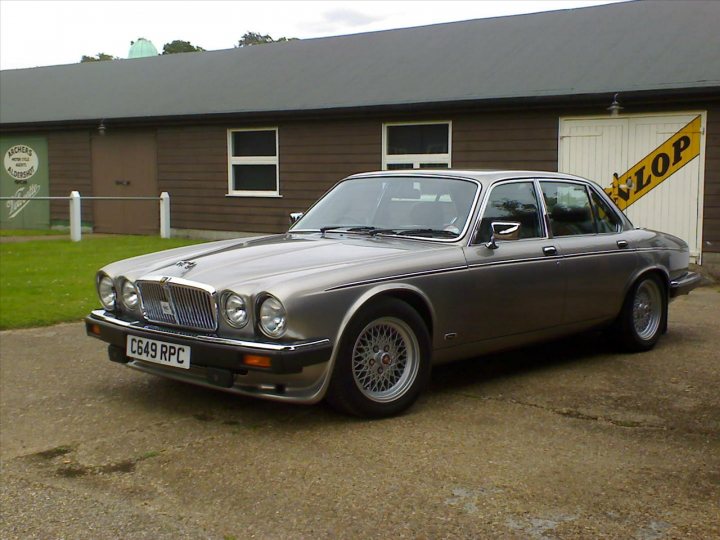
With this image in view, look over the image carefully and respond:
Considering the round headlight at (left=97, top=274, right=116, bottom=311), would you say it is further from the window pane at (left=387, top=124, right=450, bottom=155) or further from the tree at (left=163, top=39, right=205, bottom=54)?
the tree at (left=163, top=39, right=205, bottom=54)

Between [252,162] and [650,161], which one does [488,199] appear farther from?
[252,162]

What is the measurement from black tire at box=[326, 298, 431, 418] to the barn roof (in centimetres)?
836

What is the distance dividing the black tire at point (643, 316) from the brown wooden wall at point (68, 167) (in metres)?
15.4

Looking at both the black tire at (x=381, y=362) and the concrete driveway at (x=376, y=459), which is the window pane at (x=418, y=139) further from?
the black tire at (x=381, y=362)

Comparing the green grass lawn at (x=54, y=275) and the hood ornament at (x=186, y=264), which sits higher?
the hood ornament at (x=186, y=264)

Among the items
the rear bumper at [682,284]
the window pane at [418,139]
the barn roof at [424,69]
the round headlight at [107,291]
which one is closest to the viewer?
the round headlight at [107,291]

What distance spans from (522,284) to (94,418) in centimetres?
283

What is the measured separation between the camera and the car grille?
184 inches

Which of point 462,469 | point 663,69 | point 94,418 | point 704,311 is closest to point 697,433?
point 462,469

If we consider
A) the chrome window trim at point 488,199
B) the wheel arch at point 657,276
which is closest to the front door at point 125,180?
the wheel arch at point 657,276

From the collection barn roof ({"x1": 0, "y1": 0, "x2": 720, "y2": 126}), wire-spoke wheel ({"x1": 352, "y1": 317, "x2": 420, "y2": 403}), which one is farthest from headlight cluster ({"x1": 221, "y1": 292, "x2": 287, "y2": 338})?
barn roof ({"x1": 0, "y1": 0, "x2": 720, "y2": 126})

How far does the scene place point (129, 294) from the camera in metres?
5.20

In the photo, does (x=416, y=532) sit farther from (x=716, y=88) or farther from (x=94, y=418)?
(x=716, y=88)

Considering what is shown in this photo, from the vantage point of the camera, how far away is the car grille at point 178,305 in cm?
468
